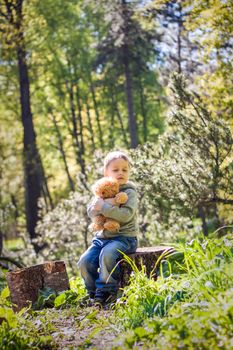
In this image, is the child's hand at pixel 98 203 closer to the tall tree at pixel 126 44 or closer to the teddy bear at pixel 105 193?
the teddy bear at pixel 105 193

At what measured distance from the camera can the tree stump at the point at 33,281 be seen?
5.71 meters

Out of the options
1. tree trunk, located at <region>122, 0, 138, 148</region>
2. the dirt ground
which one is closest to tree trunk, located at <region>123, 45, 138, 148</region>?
tree trunk, located at <region>122, 0, 138, 148</region>

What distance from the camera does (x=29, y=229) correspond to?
59.7ft

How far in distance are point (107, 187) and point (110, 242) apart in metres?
0.57

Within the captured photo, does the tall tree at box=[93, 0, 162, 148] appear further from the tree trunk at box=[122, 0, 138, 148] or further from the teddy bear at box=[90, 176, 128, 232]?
the teddy bear at box=[90, 176, 128, 232]

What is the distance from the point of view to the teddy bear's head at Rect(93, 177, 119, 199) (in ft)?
18.8

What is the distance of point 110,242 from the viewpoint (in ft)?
18.4

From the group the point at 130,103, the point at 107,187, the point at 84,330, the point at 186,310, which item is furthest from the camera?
the point at 130,103

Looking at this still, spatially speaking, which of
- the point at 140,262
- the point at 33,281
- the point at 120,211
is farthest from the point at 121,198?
the point at 33,281

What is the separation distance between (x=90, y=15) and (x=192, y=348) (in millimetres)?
24132

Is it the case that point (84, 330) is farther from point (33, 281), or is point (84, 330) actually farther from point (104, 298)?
point (33, 281)

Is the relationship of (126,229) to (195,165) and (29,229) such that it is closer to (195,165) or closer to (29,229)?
(195,165)

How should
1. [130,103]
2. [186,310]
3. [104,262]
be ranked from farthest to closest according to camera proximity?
[130,103] → [104,262] → [186,310]

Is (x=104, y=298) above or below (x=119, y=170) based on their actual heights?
below
